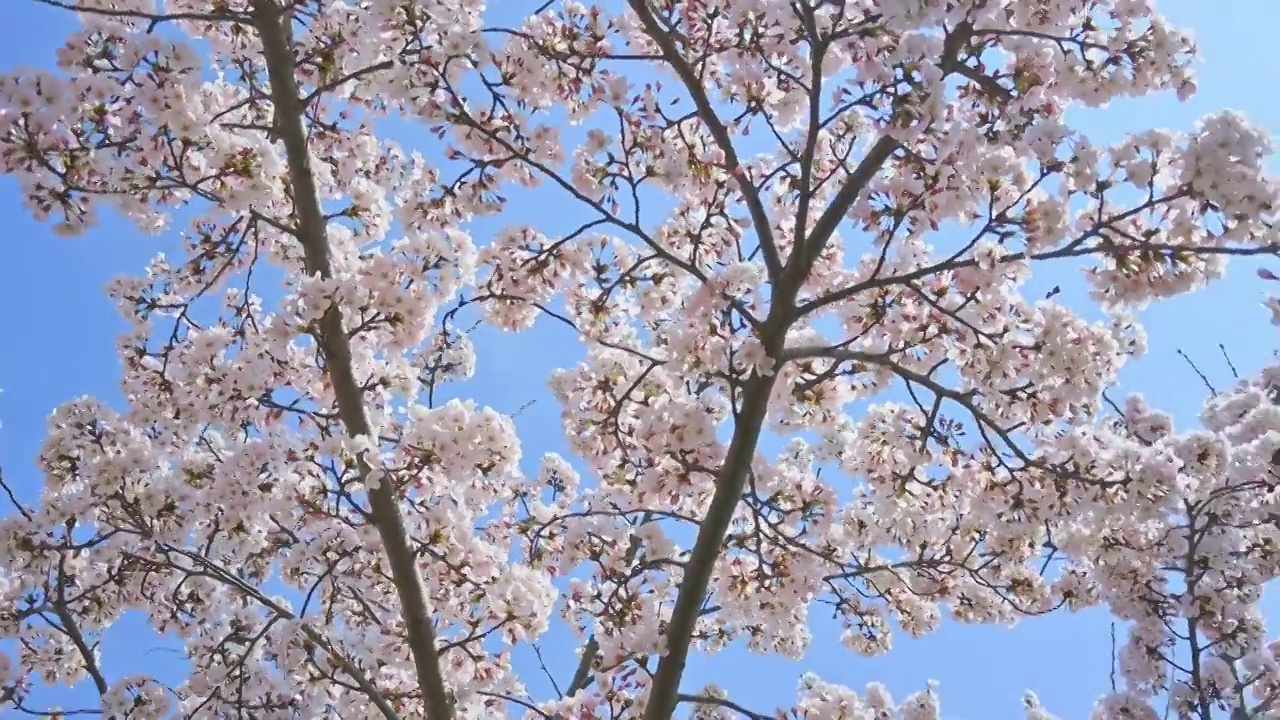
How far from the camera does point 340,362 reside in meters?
5.25

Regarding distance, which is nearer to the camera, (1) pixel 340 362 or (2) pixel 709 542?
(2) pixel 709 542

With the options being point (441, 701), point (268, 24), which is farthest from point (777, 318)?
point (268, 24)

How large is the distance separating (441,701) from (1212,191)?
458 cm

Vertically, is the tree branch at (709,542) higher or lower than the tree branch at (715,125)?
lower

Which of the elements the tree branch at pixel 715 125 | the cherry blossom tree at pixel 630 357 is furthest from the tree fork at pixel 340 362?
the tree branch at pixel 715 125

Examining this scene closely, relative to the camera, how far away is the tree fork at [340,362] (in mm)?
5223

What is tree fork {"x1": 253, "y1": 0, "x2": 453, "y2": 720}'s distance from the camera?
5223 millimetres

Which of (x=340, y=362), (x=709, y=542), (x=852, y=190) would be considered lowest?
(x=709, y=542)

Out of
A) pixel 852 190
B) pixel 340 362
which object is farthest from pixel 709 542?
pixel 340 362

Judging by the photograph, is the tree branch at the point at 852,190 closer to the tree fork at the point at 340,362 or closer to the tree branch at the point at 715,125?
the tree branch at the point at 715,125

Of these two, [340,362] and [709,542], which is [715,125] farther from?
[340,362]

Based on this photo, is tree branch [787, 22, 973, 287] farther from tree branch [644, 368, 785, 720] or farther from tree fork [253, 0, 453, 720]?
tree fork [253, 0, 453, 720]

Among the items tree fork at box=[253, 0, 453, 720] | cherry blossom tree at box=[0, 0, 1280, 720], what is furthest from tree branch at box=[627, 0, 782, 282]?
tree fork at box=[253, 0, 453, 720]

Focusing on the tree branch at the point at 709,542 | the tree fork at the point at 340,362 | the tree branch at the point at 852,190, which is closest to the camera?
the tree branch at the point at 852,190
